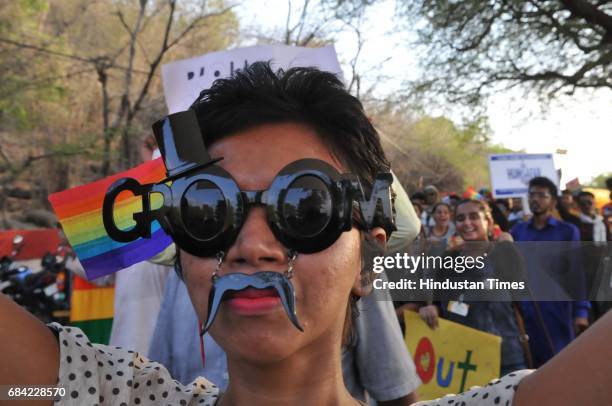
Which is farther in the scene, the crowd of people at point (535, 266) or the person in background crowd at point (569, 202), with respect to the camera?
the person in background crowd at point (569, 202)

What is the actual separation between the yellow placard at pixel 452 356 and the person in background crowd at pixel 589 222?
257 centimetres

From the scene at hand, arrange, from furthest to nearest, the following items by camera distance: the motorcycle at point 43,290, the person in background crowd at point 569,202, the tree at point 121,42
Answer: the tree at point 121,42, the person in background crowd at point 569,202, the motorcycle at point 43,290

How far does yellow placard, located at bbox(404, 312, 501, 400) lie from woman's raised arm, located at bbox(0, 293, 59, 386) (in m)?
2.39

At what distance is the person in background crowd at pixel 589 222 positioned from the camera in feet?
19.7

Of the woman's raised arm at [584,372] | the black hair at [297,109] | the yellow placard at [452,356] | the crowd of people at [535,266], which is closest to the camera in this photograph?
the woman's raised arm at [584,372]

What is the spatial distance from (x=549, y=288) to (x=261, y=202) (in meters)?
0.86

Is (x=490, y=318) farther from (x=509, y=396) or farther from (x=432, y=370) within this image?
(x=509, y=396)

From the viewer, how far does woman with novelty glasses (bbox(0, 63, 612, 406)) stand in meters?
1.03

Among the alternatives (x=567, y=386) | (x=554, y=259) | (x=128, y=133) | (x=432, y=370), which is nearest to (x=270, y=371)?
(x=567, y=386)

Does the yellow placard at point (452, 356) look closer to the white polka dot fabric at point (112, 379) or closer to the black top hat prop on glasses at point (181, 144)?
the white polka dot fabric at point (112, 379)

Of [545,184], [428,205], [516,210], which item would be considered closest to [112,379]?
[545,184]

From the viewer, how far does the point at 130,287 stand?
2996 mm

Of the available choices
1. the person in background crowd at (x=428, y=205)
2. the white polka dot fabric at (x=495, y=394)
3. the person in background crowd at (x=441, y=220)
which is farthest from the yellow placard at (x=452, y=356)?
the person in background crowd at (x=428, y=205)

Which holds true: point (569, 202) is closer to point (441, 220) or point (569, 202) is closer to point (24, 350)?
point (441, 220)
